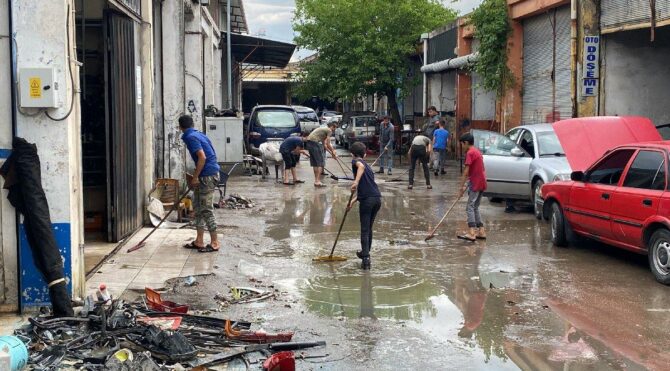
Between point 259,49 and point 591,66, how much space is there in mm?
18347

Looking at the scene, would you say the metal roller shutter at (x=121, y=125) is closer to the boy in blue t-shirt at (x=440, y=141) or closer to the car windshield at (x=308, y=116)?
the boy in blue t-shirt at (x=440, y=141)

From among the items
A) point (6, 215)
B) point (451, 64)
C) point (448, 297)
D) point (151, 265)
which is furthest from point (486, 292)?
point (451, 64)

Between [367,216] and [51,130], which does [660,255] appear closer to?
[367,216]

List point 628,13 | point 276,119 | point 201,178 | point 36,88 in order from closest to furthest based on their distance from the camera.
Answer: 1. point 36,88
2. point 201,178
3. point 628,13
4. point 276,119

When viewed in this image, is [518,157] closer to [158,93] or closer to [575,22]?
[575,22]

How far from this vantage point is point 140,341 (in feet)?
20.5

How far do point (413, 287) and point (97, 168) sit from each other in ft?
16.8

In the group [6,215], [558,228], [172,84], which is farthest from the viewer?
[172,84]

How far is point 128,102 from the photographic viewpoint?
1108cm

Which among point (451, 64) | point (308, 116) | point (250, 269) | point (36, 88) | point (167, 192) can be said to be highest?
point (451, 64)

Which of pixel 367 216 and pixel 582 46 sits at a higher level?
pixel 582 46

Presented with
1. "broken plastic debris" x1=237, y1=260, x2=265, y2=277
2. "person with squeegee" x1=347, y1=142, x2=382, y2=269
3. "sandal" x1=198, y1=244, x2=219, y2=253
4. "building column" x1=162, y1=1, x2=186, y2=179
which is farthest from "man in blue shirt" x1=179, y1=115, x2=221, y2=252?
"building column" x1=162, y1=1, x2=186, y2=179

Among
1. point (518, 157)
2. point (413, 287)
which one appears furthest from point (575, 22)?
point (413, 287)

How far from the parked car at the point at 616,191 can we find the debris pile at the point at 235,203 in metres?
6.35
